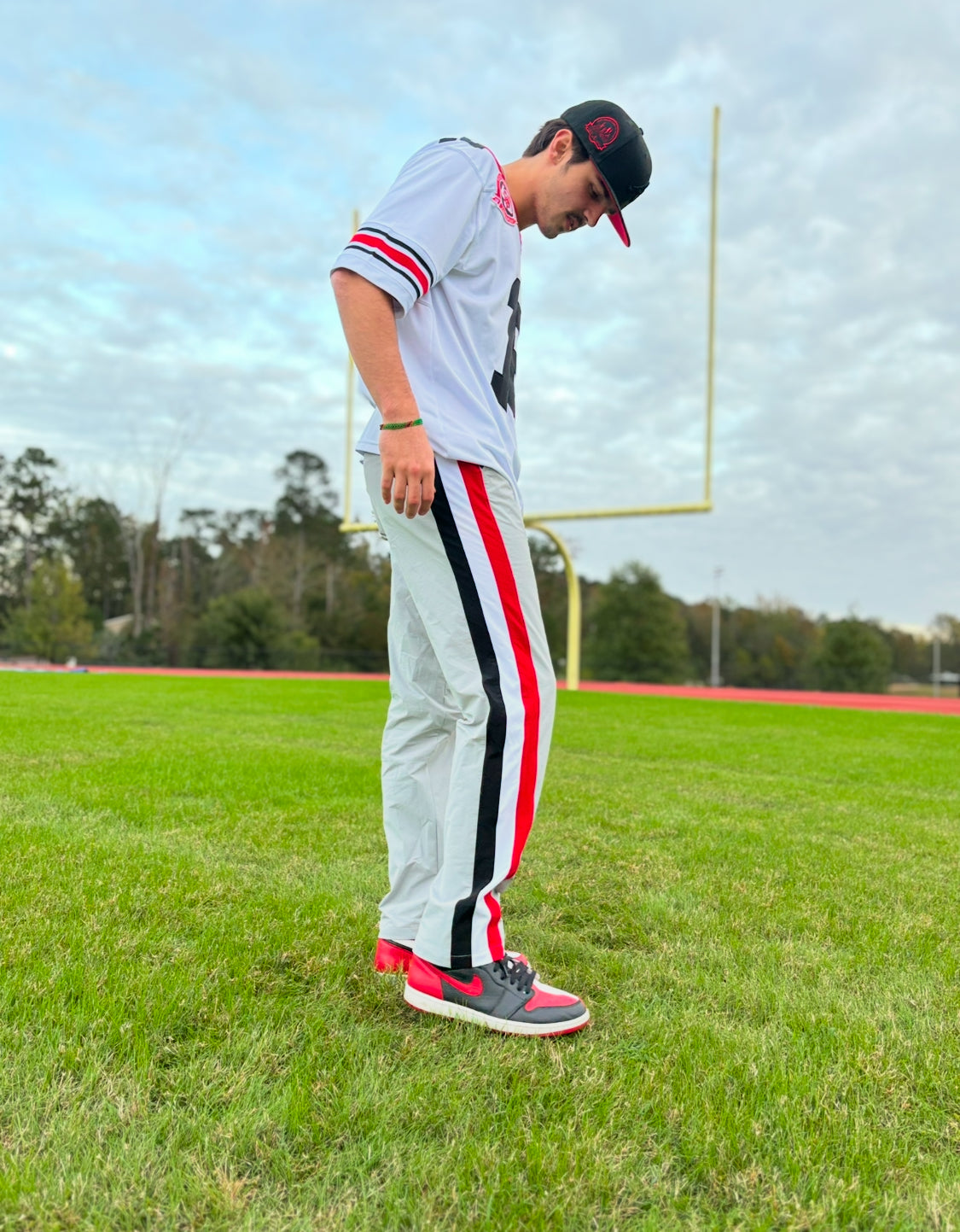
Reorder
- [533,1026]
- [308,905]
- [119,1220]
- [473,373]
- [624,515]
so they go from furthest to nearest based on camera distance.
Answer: [624,515] < [308,905] < [473,373] < [533,1026] < [119,1220]

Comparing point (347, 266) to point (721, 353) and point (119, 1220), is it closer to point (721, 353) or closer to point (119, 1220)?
point (119, 1220)

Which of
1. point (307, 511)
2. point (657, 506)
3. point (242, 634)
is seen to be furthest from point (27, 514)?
point (657, 506)

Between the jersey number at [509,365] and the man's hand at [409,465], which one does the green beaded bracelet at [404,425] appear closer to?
the man's hand at [409,465]

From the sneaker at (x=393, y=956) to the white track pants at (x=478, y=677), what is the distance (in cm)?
3

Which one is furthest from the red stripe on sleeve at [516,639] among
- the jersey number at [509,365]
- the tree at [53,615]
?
the tree at [53,615]

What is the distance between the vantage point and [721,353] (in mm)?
21906

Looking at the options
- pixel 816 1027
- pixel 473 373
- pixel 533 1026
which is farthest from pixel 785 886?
pixel 473 373

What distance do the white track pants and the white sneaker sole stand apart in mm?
77

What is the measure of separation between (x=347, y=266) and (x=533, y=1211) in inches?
62.3

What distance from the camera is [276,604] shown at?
115 feet

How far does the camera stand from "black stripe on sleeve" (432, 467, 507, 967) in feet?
5.55

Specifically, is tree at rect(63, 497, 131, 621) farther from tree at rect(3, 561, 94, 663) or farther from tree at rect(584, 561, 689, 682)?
tree at rect(584, 561, 689, 682)

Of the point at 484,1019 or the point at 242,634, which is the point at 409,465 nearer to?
the point at 484,1019

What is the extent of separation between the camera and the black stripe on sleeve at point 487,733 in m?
Answer: 1.69
